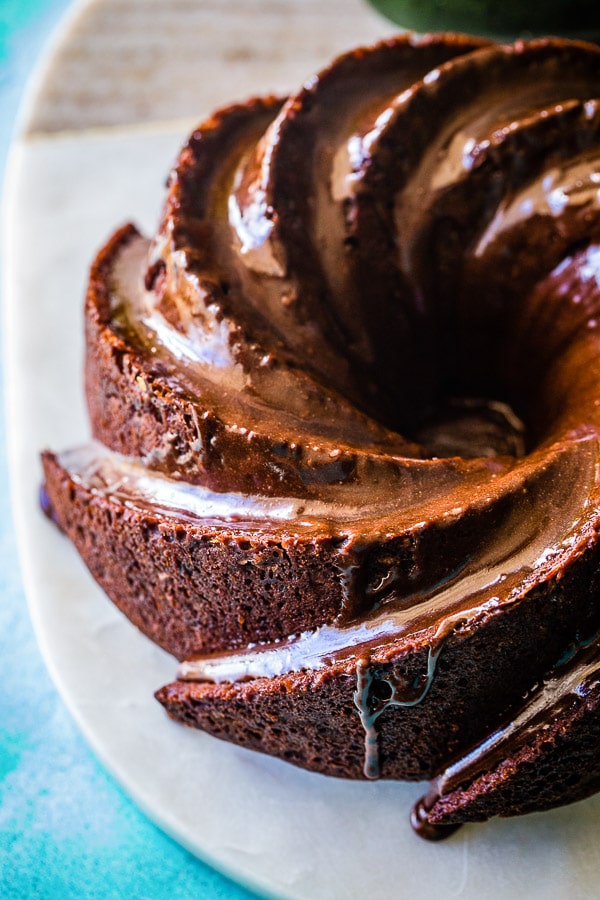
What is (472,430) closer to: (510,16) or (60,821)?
(60,821)

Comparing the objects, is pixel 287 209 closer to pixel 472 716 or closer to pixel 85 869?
pixel 472 716

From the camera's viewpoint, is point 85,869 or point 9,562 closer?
point 85,869

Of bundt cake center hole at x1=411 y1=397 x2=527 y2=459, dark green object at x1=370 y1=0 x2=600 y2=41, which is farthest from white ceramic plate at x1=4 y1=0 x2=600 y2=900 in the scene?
bundt cake center hole at x1=411 y1=397 x2=527 y2=459

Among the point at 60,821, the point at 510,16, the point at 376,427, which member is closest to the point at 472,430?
the point at 376,427

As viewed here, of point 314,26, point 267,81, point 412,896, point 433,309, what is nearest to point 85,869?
point 412,896

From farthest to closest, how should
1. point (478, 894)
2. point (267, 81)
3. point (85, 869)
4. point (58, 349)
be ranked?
1. point (267, 81)
2. point (58, 349)
3. point (85, 869)
4. point (478, 894)

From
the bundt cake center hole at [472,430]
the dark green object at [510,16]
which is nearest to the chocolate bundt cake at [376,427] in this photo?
the bundt cake center hole at [472,430]
